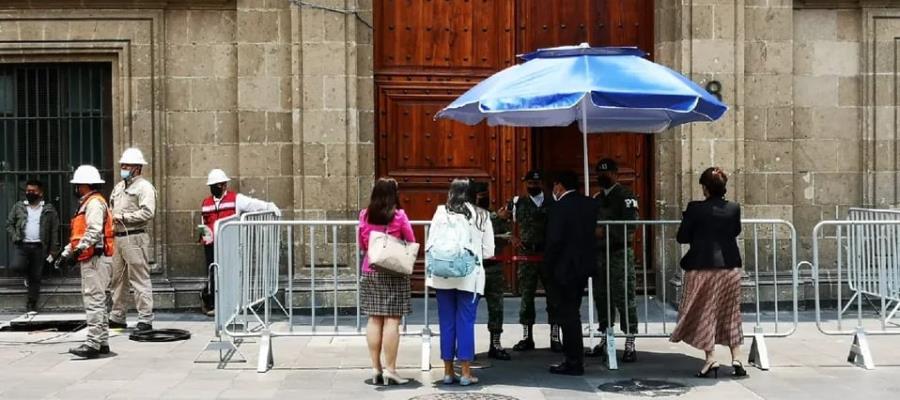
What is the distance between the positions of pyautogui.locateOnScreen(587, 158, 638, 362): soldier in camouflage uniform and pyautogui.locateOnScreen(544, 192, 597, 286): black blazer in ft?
2.42

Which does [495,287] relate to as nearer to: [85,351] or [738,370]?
[738,370]

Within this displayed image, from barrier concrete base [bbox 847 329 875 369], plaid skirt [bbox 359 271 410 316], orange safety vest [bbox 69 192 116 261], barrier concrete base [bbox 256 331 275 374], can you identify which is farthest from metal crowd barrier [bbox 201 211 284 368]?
barrier concrete base [bbox 847 329 875 369]

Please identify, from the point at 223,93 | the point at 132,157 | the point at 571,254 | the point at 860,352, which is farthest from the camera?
the point at 223,93

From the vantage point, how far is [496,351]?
37.7ft

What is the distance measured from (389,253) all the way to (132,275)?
4411 millimetres

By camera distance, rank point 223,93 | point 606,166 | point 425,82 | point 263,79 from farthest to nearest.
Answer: point 425,82
point 223,93
point 263,79
point 606,166

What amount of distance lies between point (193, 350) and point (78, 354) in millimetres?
1115

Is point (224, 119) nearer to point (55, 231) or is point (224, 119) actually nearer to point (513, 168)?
point (55, 231)

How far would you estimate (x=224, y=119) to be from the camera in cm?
1440

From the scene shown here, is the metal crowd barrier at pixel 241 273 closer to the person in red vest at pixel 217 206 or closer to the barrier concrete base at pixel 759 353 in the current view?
the person in red vest at pixel 217 206

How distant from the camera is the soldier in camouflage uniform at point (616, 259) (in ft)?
36.6

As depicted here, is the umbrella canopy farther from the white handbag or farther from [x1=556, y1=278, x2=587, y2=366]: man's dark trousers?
[x1=556, y1=278, x2=587, y2=366]: man's dark trousers

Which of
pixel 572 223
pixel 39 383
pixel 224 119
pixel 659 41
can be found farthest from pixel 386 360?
pixel 659 41

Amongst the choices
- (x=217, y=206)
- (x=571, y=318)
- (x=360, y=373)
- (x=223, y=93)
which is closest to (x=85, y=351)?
(x=360, y=373)
